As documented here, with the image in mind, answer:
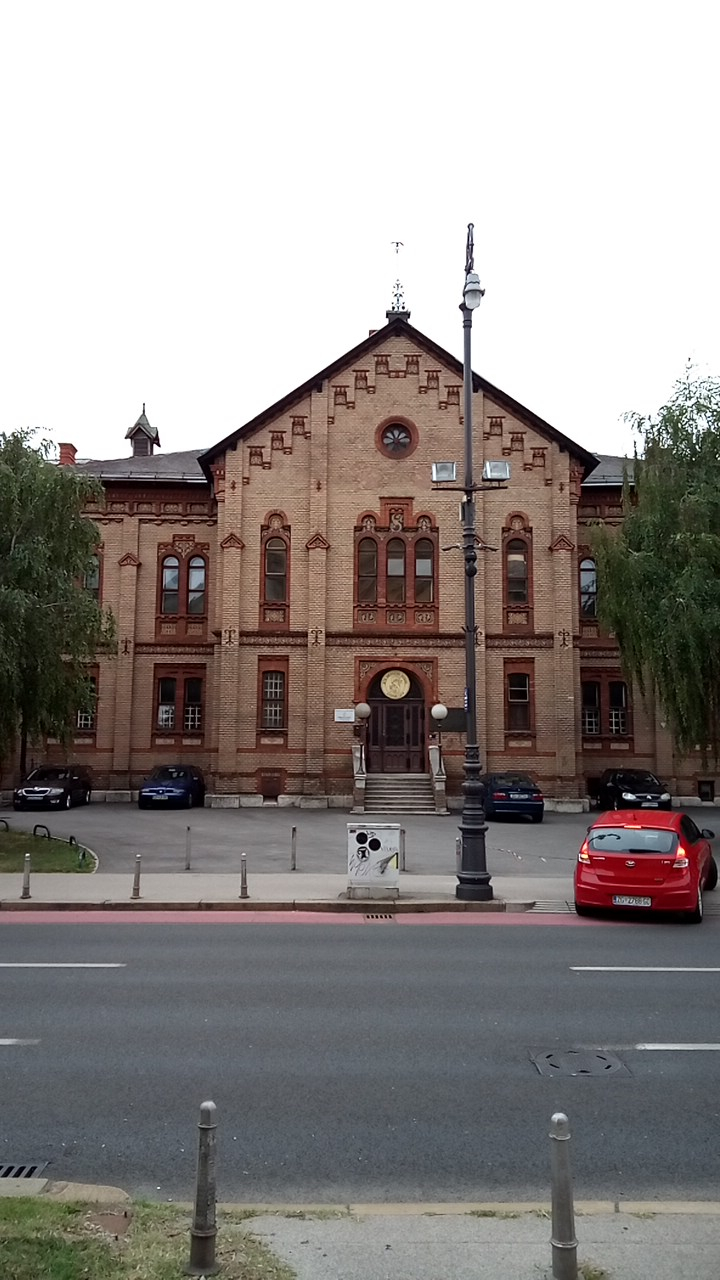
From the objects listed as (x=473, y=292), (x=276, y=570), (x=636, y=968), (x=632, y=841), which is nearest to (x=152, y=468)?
(x=276, y=570)

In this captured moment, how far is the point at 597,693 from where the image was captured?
34906mm

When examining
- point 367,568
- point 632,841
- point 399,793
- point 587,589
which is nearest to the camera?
point 632,841

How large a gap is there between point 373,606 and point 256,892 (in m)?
18.8

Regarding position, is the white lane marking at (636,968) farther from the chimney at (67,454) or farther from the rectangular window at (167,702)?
the chimney at (67,454)

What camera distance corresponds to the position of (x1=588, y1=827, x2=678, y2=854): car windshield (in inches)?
507

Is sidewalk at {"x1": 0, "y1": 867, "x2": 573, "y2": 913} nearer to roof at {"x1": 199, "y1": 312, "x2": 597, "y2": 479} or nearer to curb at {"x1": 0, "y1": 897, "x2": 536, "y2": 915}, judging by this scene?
curb at {"x1": 0, "y1": 897, "x2": 536, "y2": 915}

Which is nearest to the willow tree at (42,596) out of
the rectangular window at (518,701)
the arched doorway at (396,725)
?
the arched doorway at (396,725)

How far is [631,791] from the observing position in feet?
99.7

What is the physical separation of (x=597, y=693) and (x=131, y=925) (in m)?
25.3

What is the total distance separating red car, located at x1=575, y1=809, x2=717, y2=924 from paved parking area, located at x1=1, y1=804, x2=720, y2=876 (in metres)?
4.31

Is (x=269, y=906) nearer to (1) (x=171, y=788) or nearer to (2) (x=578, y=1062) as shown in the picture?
(2) (x=578, y=1062)

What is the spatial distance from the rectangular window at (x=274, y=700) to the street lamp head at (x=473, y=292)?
63.0ft

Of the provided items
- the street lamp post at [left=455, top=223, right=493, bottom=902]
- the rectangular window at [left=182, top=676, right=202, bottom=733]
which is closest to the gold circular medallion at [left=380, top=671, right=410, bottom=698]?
the rectangular window at [left=182, top=676, right=202, bottom=733]

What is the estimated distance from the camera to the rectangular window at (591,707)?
3459cm
